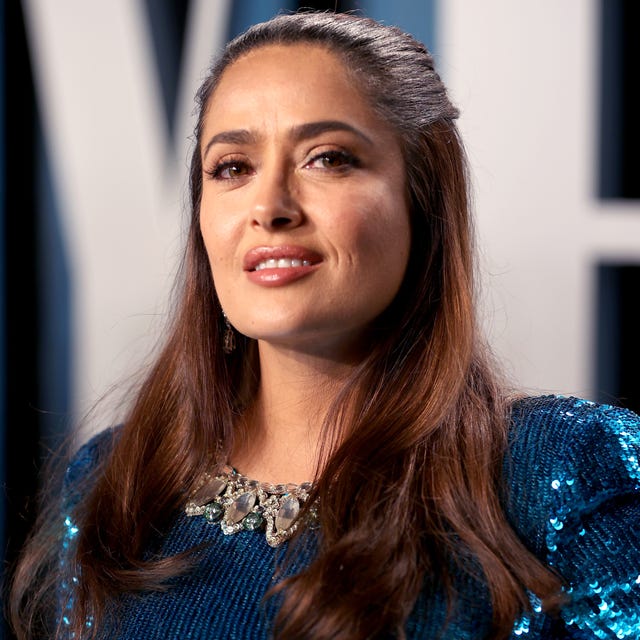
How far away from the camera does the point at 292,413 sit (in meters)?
1.26

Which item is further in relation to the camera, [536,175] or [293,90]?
[536,175]

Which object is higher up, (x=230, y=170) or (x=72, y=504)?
(x=230, y=170)

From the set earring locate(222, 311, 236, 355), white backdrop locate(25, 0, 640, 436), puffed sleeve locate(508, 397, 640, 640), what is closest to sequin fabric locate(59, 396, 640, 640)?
puffed sleeve locate(508, 397, 640, 640)

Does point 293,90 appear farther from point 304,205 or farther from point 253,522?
point 253,522

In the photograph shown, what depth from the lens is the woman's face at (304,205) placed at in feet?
3.76

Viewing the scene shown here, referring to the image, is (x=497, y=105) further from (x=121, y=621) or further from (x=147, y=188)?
(x=121, y=621)

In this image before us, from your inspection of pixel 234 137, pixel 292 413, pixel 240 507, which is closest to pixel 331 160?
pixel 234 137

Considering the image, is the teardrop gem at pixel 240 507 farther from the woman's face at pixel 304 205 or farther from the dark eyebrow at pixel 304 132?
the dark eyebrow at pixel 304 132

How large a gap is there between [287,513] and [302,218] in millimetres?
340

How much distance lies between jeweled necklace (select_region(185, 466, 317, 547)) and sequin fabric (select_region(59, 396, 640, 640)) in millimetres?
16

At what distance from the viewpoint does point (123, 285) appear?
221 centimetres

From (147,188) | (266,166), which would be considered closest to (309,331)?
(266,166)

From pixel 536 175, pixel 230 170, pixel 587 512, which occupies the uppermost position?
pixel 230 170

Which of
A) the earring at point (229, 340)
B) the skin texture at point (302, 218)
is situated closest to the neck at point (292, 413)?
the skin texture at point (302, 218)
